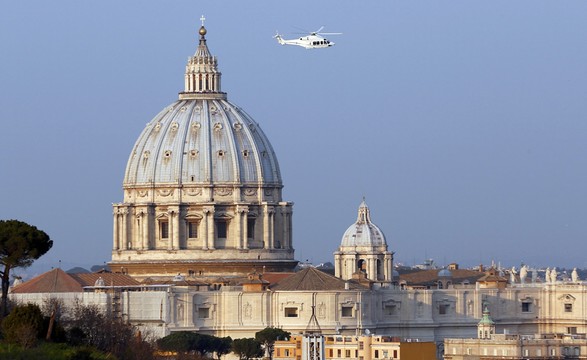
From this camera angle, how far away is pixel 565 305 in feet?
521

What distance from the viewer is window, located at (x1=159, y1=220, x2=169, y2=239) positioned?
162 metres

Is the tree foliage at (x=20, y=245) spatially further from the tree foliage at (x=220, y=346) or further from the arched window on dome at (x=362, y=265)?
the arched window on dome at (x=362, y=265)

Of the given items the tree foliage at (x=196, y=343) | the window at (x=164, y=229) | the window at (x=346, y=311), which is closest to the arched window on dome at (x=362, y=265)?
the window at (x=346, y=311)

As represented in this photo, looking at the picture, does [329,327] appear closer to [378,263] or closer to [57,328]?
[378,263]

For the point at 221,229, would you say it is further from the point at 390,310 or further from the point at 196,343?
the point at 196,343

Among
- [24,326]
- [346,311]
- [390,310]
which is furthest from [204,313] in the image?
[24,326]

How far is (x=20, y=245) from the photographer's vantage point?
91188 millimetres

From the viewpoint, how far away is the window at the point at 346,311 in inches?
5782

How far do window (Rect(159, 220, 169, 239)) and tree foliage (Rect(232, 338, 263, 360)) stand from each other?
2387 centimetres


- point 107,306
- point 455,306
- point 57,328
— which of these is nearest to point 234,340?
point 107,306

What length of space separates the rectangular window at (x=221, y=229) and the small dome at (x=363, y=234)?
7527mm

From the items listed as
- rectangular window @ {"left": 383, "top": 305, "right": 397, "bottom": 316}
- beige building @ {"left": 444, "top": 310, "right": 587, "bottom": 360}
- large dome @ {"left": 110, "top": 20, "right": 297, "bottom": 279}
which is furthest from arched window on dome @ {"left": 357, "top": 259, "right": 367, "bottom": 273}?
beige building @ {"left": 444, "top": 310, "right": 587, "bottom": 360}

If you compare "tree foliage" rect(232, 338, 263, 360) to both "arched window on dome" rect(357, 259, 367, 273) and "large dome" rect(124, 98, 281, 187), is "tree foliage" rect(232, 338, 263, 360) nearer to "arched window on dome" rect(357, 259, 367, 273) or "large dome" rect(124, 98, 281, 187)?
"arched window on dome" rect(357, 259, 367, 273)

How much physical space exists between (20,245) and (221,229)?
7144cm
